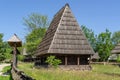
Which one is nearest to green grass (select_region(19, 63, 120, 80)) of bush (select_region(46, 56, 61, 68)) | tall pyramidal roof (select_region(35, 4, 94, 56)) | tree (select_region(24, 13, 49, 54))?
bush (select_region(46, 56, 61, 68))

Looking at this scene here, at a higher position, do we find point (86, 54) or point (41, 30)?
point (41, 30)

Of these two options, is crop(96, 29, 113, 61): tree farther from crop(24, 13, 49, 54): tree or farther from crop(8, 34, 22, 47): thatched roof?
crop(8, 34, 22, 47): thatched roof

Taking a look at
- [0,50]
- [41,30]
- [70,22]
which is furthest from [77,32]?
[0,50]

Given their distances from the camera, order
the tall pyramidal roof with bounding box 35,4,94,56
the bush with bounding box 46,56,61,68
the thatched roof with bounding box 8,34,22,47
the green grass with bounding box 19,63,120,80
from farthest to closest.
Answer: the tall pyramidal roof with bounding box 35,4,94,56 < the bush with bounding box 46,56,61,68 < the thatched roof with bounding box 8,34,22,47 < the green grass with bounding box 19,63,120,80

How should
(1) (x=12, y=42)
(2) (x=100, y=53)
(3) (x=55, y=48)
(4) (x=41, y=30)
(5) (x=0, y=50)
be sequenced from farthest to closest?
(2) (x=100, y=53), (5) (x=0, y=50), (4) (x=41, y=30), (3) (x=55, y=48), (1) (x=12, y=42)

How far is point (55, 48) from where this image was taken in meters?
31.8

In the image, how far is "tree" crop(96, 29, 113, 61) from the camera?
86.4m

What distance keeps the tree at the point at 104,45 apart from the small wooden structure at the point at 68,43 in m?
53.1

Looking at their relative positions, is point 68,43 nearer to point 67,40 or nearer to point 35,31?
point 67,40

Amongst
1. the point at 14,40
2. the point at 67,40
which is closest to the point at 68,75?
the point at 14,40

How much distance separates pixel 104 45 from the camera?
8831 centimetres

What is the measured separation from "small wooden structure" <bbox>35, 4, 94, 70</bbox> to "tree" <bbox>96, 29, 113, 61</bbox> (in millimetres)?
53099

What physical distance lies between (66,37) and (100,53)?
6013cm

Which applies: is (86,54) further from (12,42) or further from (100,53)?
(100,53)
